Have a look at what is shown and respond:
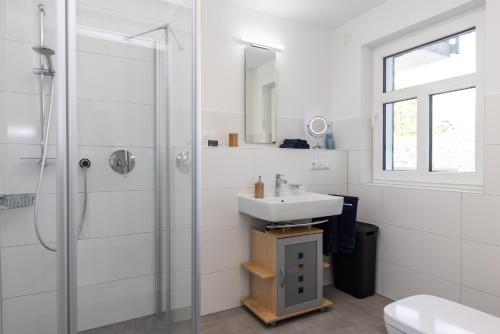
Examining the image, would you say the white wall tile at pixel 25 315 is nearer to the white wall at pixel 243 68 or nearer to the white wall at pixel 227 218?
the white wall at pixel 227 218

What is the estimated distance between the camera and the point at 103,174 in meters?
1.29

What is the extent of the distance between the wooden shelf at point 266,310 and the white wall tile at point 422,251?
0.65 meters

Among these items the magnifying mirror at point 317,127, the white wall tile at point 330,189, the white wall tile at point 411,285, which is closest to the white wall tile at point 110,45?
the magnifying mirror at point 317,127

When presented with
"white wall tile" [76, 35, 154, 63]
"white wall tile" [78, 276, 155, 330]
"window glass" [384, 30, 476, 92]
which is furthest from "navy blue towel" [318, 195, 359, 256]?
"white wall tile" [76, 35, 154, 63]

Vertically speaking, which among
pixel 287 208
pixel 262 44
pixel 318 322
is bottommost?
pixel 318 322

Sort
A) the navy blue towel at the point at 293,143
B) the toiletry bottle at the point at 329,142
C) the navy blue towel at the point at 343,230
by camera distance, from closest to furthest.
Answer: the navy blue towel at the point at 343,230
the navy blue towel at the point at 293,143
the toiletry bottle at the point at 329,142

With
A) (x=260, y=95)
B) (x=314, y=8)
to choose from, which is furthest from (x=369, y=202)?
(x=314, y=8)

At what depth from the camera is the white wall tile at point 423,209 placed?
1.97 metres

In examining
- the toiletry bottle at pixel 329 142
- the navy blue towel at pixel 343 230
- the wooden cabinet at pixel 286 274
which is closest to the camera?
the wooden cabinet at pixel 286 274

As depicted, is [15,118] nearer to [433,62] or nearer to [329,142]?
[329,142]

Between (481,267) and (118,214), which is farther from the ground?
(118,214)

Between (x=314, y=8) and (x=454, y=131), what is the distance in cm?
147

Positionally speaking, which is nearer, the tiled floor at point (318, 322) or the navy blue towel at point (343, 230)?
the tiled floor at point (318, 322)

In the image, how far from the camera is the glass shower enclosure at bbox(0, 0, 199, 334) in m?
1.18
